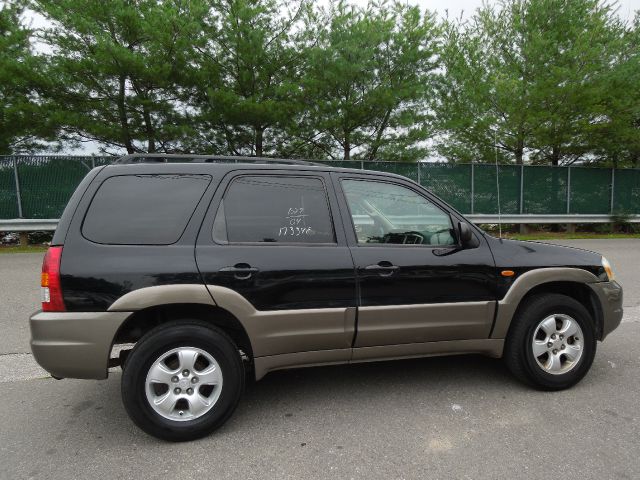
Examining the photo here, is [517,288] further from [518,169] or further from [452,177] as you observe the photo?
[518,169]

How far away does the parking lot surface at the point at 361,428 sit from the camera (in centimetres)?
235

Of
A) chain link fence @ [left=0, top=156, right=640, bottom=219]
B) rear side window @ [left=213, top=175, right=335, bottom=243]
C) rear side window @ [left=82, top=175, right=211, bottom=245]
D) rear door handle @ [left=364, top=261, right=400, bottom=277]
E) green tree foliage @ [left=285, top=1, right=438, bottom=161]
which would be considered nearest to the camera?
rear side window @ [left=82, top=175, right=211, bottom=245]

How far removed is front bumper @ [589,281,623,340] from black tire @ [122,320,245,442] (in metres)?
2.91

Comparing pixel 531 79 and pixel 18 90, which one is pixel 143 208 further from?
pixel 531 79

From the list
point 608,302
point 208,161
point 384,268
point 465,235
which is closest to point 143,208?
point 208,161

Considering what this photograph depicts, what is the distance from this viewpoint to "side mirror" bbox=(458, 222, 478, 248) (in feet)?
10.2

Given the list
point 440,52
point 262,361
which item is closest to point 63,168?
point 262,361

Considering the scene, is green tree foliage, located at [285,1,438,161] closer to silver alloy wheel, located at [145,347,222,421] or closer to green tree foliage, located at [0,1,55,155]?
green tree foliage, located at [0,1,55,155]

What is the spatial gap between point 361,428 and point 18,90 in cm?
1422

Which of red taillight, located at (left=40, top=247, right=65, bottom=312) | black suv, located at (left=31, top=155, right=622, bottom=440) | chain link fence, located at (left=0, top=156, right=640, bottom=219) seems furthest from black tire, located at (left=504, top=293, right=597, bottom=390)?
chain link fence, located at (left=0, top=156, right=640, bottom=219)

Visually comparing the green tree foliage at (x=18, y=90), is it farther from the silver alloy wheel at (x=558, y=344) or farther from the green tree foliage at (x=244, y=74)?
the silver alloy wheel at (x=558, y=344)

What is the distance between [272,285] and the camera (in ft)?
9.05

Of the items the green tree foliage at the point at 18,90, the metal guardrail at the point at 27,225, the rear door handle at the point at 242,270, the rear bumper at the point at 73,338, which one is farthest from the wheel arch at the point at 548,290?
the green tree foliage at the point at 18,90

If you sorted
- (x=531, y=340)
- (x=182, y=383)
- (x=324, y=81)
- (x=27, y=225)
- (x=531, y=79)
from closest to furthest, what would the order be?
1. (x=182, y=383)
2. (x=531, y=340)
3. (x=27, y=225)
4. (x=324, y=81)
5. (x=531, y=79)
